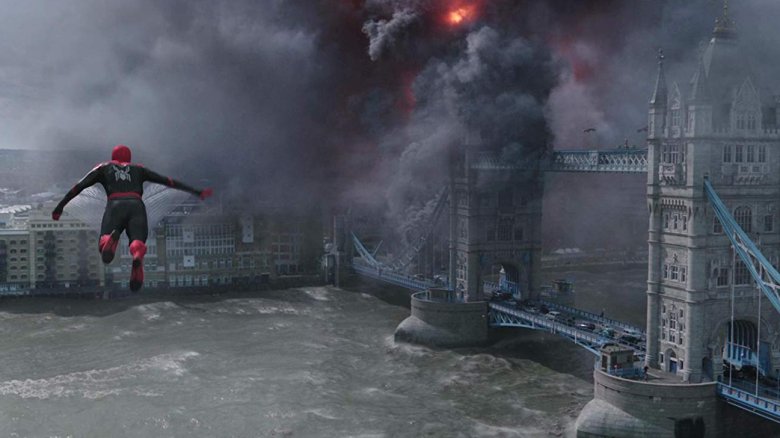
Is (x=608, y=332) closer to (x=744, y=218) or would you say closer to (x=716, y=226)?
(x=716, y=226)

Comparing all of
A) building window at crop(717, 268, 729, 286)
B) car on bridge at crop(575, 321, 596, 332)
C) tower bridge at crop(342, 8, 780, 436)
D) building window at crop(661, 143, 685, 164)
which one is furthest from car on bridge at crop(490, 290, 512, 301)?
building window at crop(717, 268, 729, 286)

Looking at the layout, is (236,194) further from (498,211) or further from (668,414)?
(668,414)

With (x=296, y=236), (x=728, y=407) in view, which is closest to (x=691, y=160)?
(x=728, y=407)

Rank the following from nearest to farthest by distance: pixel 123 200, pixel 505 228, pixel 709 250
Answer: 1. pixel 123 200
2. pixel 709 250
3. pixel 505 228

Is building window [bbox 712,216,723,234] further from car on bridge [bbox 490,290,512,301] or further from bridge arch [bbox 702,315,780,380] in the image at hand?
car on bridge [bbox 490,290,512,301]

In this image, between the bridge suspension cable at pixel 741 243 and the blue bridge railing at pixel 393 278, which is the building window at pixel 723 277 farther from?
the blue bridge railing at pixel 393 278

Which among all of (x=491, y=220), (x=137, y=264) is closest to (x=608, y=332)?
(x=491, y=220)
